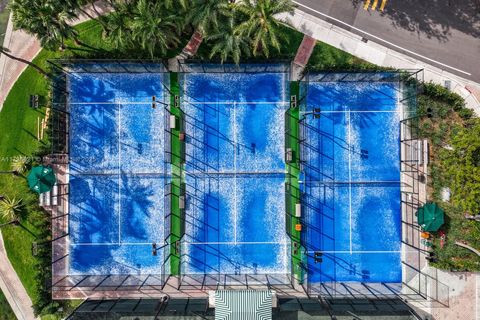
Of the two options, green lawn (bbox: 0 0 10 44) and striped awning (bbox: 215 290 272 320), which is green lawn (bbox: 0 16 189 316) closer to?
green lawn (bbox: 0 0 10 44)

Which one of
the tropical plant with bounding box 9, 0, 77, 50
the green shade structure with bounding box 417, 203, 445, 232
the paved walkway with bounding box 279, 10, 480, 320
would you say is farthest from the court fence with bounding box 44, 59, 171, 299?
the green shade structure with bounding box 417, 203, 445, 232

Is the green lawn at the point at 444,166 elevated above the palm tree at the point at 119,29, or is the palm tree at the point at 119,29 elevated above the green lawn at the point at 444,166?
the palm tree at the point at 119,29

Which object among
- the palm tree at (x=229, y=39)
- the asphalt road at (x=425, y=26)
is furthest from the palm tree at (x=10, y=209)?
the asphalt road at (x=425, y=26)

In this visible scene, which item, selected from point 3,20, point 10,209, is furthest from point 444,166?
point 3,20

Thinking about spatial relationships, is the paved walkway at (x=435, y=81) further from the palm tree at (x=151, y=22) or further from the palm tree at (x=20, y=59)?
the palm tree at (x=20, y=59)

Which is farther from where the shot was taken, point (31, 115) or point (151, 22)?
point (31, 115)

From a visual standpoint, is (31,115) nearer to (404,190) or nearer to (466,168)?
(404,190)
